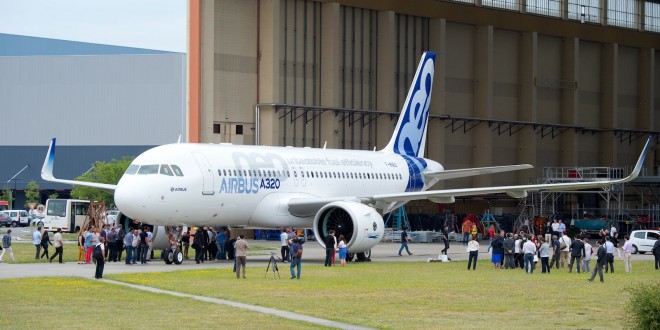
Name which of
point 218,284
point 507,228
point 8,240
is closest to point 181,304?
point 218,284

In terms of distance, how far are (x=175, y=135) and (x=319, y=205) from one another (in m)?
88.0

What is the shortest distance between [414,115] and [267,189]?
1351 centimetres

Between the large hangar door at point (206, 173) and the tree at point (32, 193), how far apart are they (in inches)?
3648

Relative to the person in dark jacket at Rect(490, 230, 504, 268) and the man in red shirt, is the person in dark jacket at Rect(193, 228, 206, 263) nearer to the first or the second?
the person in dark jacket at Rect(490, 230, 504, 268)

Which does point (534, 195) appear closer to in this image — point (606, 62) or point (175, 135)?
point (606, 62)

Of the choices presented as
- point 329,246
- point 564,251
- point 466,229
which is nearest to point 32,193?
point 466,229

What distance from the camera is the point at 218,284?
3344cm

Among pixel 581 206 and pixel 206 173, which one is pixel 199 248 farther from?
pixel 581 206

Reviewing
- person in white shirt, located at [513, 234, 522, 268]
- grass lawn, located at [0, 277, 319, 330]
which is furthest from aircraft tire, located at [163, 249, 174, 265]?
person in white shirt, located at [513, 234, 522, 268]

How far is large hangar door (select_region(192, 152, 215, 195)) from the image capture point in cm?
4275

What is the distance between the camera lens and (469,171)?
5112 centimetres

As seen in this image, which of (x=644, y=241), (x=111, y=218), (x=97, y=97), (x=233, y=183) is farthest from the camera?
(x=97, y=97)

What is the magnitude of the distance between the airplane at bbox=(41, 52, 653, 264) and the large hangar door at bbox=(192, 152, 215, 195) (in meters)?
0.04

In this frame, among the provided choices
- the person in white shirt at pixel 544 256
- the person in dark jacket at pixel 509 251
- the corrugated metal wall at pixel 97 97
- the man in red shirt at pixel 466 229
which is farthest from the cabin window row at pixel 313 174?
the corrugated metal wall at pixel 97 97
